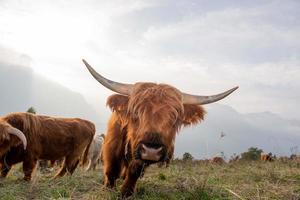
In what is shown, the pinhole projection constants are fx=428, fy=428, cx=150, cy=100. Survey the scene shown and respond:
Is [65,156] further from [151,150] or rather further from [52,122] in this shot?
[151,150]

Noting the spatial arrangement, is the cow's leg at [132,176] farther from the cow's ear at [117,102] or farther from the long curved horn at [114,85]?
the long curved horn at [114,85]

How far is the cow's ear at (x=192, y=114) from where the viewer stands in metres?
6.01

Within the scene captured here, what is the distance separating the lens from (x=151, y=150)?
14.8 ft

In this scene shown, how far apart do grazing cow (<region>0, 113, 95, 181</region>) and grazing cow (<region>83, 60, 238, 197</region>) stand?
2383 millimetres

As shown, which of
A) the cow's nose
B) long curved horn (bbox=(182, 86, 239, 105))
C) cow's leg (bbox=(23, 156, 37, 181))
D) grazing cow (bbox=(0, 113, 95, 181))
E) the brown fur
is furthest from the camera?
cow's leg (bbox=(23, 156, 37, 181))

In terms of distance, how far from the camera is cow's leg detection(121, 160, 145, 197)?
556cm

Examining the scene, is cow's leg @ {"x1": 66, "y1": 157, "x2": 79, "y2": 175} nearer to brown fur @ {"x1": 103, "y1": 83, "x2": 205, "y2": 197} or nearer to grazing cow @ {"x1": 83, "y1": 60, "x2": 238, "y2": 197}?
grazing cow @ {"x1": 83, "y1": 60, "x2": 238, "y2": 197}

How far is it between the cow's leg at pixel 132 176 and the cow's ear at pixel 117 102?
0.77 metres

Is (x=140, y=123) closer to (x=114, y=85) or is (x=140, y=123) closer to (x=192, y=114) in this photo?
(x=114, y=85)

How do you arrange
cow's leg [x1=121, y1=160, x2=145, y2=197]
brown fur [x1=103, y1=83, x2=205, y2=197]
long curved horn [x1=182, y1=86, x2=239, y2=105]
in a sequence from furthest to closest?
long curved horn [x1=182, y1=86, x2=239, y2=105] < cow's leg [x1=121, y1=160, x2=145, y2=197] < brown fur [x1=103, y1=83, x2=205, y2=197]

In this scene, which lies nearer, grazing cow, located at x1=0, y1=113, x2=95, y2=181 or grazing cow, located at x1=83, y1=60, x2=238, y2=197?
grazing cow, located at x1=83, y1=60, x2=238, y2=197

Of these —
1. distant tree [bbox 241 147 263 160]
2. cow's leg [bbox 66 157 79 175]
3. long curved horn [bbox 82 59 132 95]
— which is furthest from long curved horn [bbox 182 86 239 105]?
distant tree [bbox 241 147 263 160]

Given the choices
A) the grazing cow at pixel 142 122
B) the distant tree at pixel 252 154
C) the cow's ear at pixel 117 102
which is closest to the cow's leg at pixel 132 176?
the grazing cow at pixel 142 122

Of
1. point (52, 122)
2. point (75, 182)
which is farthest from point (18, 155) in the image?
point (75, 182)
